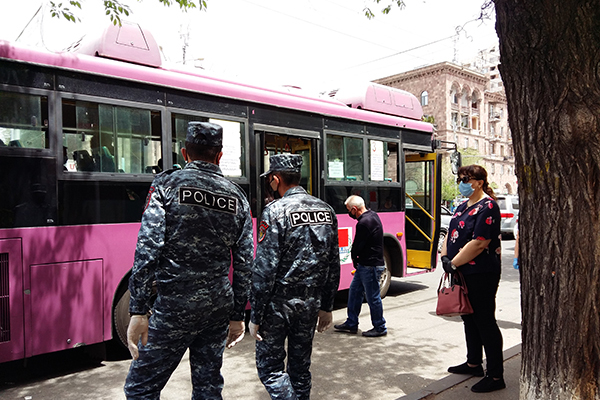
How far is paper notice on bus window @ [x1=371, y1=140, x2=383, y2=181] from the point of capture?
25.9 feet

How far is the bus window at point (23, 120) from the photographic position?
14.4ft

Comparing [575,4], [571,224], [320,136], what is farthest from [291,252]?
[320,136]

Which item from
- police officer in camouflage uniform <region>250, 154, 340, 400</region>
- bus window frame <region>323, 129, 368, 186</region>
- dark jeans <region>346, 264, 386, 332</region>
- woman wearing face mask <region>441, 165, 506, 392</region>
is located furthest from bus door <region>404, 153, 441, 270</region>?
police officer in camouflage uniform <region>250, 154, 340, 400</region>

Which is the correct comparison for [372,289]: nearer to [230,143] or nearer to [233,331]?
[230,143]

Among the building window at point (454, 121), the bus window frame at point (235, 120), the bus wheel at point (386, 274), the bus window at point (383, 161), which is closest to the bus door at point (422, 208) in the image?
the bus window at point (383, 161)

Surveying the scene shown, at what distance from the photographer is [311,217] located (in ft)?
11.0

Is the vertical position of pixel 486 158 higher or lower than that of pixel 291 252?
higher

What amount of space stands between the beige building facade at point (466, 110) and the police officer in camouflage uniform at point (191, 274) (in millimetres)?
58558

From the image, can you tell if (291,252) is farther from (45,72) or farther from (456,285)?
(45,72)

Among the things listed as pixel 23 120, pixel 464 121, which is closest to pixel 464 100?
pixel 464 121

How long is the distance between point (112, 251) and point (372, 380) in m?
2.80

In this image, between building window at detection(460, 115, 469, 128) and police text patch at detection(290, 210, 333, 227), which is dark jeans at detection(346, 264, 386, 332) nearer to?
police text patch at detection(290, 210, 333, 227)

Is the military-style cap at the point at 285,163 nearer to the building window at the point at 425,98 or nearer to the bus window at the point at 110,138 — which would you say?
the bus window at the point at 110,138

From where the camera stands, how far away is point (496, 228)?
425 cm
